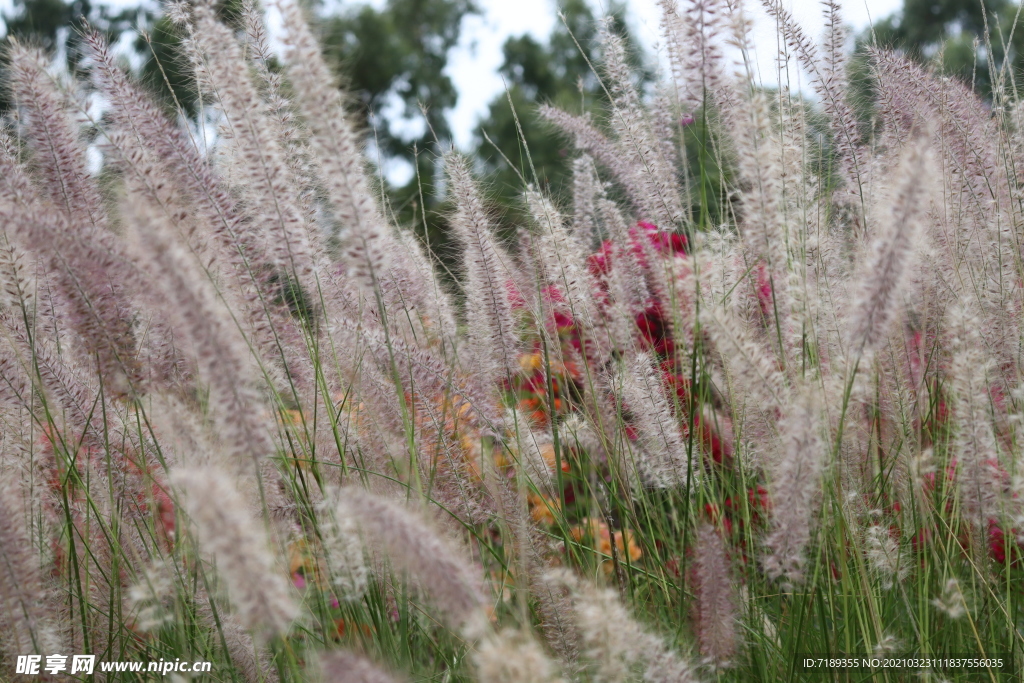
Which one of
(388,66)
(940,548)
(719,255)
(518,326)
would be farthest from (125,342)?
(388,66)

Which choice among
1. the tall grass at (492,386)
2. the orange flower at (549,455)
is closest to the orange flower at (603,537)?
the tall grass at (492,386)

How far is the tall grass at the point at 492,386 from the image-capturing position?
1181 mm

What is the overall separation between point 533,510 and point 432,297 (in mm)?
520

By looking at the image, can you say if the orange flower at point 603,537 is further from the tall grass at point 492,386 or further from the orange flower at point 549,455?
the orange flower at point 549,455

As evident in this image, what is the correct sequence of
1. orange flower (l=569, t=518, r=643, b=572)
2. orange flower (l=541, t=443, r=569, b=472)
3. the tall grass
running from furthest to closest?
orange flower (l=541, t=443, r=569, b=472)
orange flower (l=569, t=518, r=643, b=572)
the tall grass

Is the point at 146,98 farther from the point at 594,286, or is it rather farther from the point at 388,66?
the point at 388,66

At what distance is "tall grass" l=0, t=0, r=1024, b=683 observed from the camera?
1.18 metres

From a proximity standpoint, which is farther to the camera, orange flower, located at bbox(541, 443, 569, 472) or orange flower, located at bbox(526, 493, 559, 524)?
orange flower, located at bbox(541, 443, 569, 472)

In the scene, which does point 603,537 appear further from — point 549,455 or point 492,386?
point 492,386

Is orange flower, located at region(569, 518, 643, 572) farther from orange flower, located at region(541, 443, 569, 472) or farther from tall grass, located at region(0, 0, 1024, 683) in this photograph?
orange flower, located at region(541, 443, 569, 472)

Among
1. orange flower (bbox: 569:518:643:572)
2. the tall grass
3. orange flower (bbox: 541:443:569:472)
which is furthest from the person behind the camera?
orange flower (bbox: 541:443:569:472)

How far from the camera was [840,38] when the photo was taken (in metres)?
1.84

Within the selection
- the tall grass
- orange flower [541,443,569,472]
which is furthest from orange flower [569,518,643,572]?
orange flower [541,443,569,472]

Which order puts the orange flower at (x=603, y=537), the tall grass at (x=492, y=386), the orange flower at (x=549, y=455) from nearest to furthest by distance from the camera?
1. the tall grass at (x=492, y=386)
2. the orange flower at (x=603, y=537)
3. the orange flower at (x=549, y=455)
